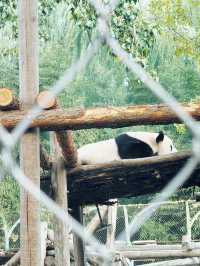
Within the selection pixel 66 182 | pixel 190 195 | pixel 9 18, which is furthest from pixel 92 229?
pixel 66 182

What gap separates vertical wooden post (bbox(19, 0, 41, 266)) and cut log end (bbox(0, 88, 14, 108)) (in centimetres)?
7

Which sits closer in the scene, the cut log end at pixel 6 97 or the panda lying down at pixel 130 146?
the cut log end at pixel 6 97

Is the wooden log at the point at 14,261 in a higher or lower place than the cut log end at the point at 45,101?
lower

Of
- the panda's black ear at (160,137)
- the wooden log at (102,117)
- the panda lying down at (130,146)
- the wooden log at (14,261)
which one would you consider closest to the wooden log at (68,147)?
the wooden log at (102,117)

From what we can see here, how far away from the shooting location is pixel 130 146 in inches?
226

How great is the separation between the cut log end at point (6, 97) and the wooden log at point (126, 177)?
136 cm

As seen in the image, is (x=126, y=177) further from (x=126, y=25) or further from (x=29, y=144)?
(x=29, y=144)

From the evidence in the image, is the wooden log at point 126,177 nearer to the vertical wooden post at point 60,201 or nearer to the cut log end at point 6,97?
the vertical wooden post at point 60,201

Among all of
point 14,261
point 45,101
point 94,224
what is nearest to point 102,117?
point 45,101

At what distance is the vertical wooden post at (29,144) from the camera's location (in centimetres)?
250

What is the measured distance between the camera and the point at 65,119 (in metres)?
2.58

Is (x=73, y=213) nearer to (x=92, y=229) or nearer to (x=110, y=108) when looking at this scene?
(x=92, y=229)

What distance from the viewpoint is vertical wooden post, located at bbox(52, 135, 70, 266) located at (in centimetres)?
379

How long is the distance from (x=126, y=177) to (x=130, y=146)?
1783 mm
